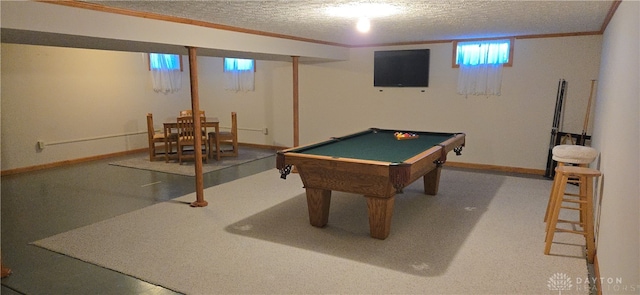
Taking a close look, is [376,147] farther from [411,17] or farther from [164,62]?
[164,62]

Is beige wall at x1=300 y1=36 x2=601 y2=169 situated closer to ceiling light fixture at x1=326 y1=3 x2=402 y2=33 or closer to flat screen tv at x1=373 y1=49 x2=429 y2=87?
flat screen tv at x1=373 y1=49 x2=429 y2=87

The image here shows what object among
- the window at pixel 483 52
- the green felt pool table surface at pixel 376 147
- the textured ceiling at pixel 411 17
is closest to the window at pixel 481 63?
the window at pixel 483 52

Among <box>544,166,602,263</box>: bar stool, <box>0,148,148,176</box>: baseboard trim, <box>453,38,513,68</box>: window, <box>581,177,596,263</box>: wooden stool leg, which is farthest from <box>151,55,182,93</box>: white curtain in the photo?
<box>581,177,596,263</box>: wooden stool leg

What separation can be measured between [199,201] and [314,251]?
1791 mm

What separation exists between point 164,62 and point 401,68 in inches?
189

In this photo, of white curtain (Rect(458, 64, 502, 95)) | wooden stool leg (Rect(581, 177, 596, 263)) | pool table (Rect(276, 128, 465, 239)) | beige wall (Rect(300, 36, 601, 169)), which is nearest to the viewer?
wooden stool leg (Rect(581, 177, 596, 263))

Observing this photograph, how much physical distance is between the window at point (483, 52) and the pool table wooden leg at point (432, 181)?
2.26 meters

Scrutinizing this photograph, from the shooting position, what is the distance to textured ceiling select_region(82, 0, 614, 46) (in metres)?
3.25

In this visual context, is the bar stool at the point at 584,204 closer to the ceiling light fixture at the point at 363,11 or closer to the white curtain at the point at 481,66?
the ceiling light fixture at the point at 363,11

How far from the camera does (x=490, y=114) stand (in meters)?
6.14

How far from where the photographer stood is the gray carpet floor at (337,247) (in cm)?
274

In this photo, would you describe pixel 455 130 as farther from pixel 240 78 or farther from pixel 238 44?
pixel 240 78

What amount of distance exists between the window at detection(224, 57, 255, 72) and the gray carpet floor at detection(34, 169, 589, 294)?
406 centimetres

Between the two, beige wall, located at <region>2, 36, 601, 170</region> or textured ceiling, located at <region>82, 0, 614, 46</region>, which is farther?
beige wall, located at <region>2, 36, 601, 170</region>
